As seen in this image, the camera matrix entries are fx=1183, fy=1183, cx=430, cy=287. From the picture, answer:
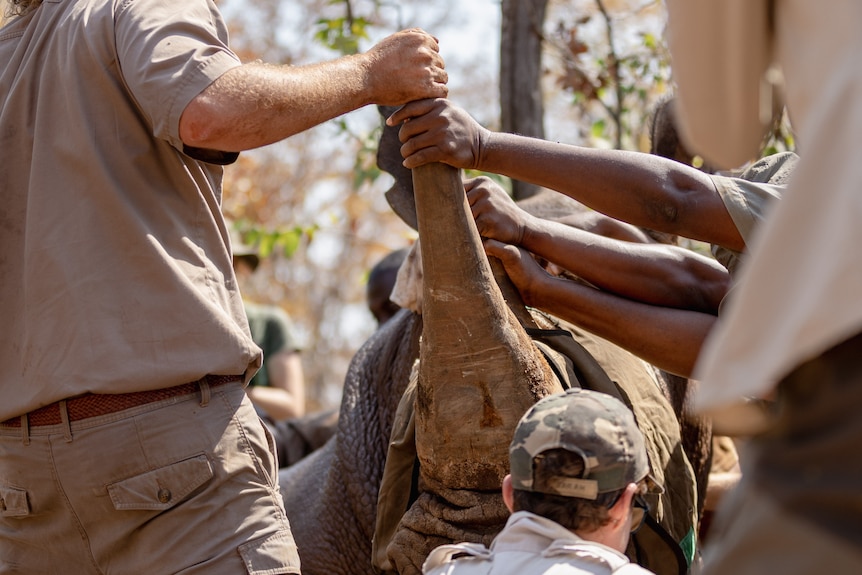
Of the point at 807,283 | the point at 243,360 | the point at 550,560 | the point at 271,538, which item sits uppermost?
the point at 807,283

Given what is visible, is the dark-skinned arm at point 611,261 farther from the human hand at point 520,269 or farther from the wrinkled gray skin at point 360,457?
the wrinkled gray skin at point 360,457

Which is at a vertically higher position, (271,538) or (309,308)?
(271,538)

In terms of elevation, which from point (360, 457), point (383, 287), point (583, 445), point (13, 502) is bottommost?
point (360, 457)

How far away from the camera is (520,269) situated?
3.49 m

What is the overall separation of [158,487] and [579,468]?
3.26ft

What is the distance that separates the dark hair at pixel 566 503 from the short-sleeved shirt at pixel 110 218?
2.76 ft

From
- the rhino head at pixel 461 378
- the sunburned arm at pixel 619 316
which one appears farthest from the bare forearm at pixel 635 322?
the rhino head at pixel 461 378

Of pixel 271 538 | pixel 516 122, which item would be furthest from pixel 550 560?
pixel 516 122

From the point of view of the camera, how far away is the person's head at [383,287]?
659 centimetres

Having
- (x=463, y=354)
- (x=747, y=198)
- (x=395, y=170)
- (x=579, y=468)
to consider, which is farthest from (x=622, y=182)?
(x=579, y=468)

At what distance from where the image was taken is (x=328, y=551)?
4875mm

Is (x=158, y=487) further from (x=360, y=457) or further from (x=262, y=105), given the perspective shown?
(x=360, y=457)

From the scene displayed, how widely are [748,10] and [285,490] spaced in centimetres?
419

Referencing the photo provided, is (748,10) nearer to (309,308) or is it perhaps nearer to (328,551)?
(328,551)
